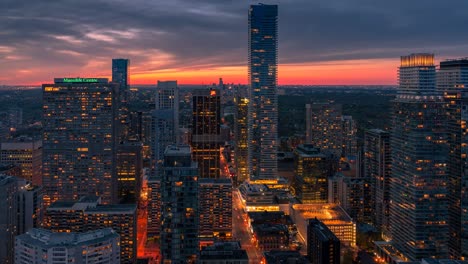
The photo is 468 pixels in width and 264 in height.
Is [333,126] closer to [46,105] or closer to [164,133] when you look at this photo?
[164,133]

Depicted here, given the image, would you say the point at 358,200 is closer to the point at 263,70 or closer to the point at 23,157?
the point at 263,70

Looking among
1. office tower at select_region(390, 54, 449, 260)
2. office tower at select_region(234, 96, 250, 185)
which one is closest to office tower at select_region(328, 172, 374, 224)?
office tower at select_region(390, 54, 449, 260)

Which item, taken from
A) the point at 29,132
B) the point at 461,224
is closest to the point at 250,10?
the point at 29,132

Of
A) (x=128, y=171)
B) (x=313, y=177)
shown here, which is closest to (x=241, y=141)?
(x=313, y=177)

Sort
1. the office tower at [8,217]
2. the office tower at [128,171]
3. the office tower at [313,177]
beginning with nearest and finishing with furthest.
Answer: the office tower at [8,217] < the office tower at [128,171] < the office tower at [313,177]

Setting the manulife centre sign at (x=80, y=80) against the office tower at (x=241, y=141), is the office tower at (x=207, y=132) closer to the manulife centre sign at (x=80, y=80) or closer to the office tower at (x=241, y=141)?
the office tower at (x=241, y=141)

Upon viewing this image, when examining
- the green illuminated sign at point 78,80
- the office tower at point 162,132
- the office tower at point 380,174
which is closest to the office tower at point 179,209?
the office tower at point 380,174

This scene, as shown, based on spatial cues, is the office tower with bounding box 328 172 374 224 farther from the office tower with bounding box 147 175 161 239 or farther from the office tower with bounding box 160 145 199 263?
the office tower with bounding box 160 145 199 263
